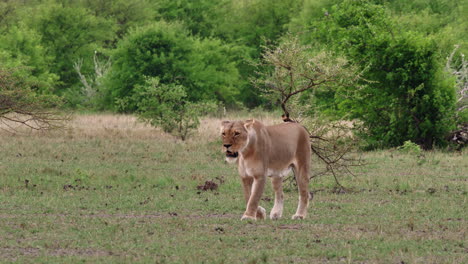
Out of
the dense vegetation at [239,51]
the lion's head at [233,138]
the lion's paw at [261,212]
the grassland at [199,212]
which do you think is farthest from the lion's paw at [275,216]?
the dense vegetation at [239,51]

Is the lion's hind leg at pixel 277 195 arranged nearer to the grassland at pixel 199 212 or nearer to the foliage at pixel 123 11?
the grassland at pixel 199 212

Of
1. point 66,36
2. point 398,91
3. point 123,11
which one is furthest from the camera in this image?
point 123,11

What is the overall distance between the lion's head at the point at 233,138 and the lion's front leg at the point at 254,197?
2.11 ft

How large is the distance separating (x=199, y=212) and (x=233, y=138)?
3.45 m

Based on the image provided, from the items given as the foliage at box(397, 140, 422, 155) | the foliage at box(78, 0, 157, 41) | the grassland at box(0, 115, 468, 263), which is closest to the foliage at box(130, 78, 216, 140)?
the grassland at box(0, 115, 468, 263)

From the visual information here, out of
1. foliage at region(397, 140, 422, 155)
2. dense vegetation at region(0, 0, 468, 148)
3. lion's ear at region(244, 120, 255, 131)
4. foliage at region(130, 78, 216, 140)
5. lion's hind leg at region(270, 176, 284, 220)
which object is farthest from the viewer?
foliage at region(130, 78, 216, 140)

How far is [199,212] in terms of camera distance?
15242mm

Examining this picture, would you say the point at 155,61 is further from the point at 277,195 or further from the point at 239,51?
the point at 277,195

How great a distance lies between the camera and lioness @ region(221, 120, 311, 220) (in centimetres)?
1225

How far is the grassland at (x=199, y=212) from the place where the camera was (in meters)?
10.7

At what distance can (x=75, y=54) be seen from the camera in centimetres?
7081

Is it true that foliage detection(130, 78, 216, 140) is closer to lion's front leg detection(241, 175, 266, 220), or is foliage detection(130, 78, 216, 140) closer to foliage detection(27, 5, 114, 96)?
lion's front leg detection(241, 175, 266, 220)

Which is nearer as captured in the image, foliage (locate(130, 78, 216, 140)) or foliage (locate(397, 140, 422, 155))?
foliage (locate(397, 140, 422, 155))

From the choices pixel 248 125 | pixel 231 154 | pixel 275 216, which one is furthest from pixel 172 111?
pixel 231 154
